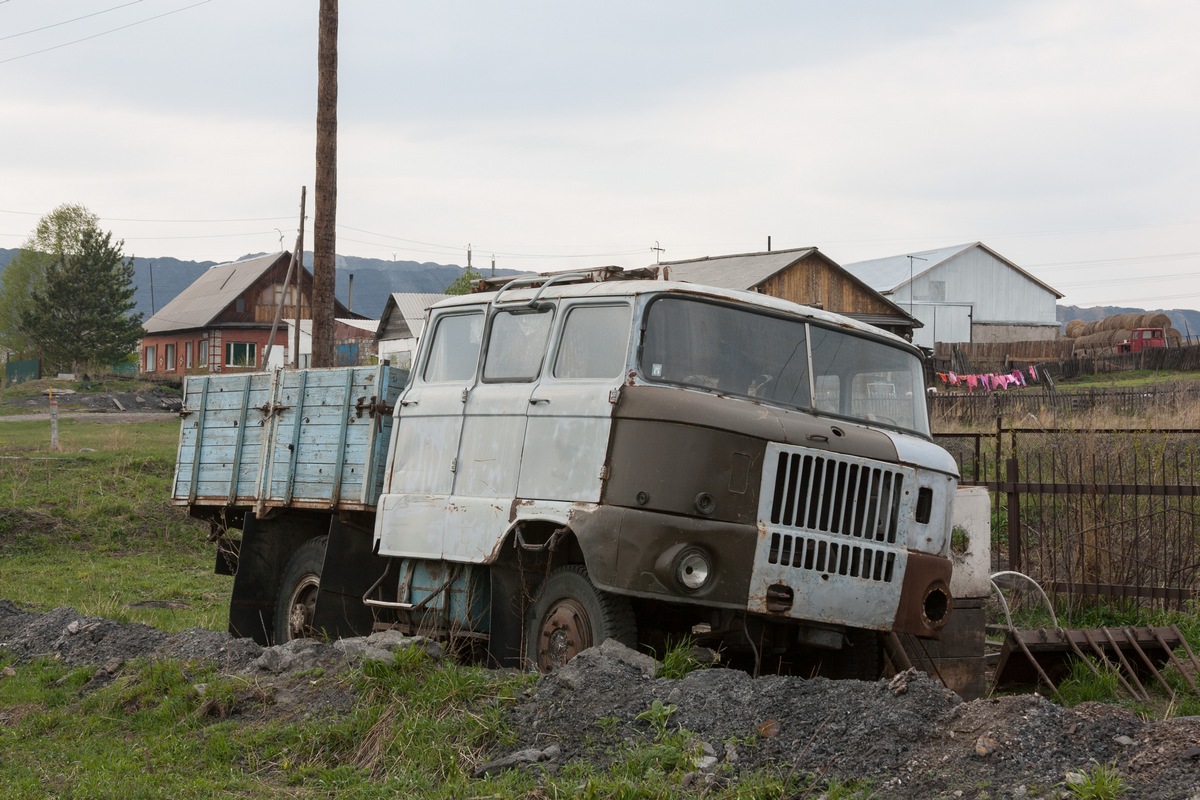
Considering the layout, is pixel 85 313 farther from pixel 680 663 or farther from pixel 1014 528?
pixel 680 663

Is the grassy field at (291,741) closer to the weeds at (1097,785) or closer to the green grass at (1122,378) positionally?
the weeds at (1097,785)

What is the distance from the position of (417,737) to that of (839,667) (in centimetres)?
292

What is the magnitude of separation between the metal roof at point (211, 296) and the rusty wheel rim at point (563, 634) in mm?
59219

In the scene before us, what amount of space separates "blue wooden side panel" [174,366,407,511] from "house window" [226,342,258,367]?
54.8m

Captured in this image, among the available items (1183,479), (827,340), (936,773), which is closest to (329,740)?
(936,773)

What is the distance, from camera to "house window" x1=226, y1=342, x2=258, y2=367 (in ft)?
210

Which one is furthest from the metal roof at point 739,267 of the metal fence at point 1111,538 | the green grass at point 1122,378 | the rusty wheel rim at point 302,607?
the rusty wheel rim at point 302,607

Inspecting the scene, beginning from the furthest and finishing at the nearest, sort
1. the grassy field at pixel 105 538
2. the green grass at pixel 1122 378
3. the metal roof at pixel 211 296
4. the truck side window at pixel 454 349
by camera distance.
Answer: the metal roof at pixel 211 296
the green grass at pixel 1122 378
the grassy field at pixel 105 538
the truck side window at pixel 454 349

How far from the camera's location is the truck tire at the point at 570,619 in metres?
6.93

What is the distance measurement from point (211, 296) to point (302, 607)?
60790mm

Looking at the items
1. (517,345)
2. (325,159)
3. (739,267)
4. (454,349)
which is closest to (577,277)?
(517,345)

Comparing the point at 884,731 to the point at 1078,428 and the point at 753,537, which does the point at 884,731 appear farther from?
the point at 1078,428

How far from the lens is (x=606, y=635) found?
688 cm

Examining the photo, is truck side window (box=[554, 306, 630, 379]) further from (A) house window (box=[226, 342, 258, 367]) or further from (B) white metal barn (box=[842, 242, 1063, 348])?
(A) house window (box=[226, 342, 258, 367])
